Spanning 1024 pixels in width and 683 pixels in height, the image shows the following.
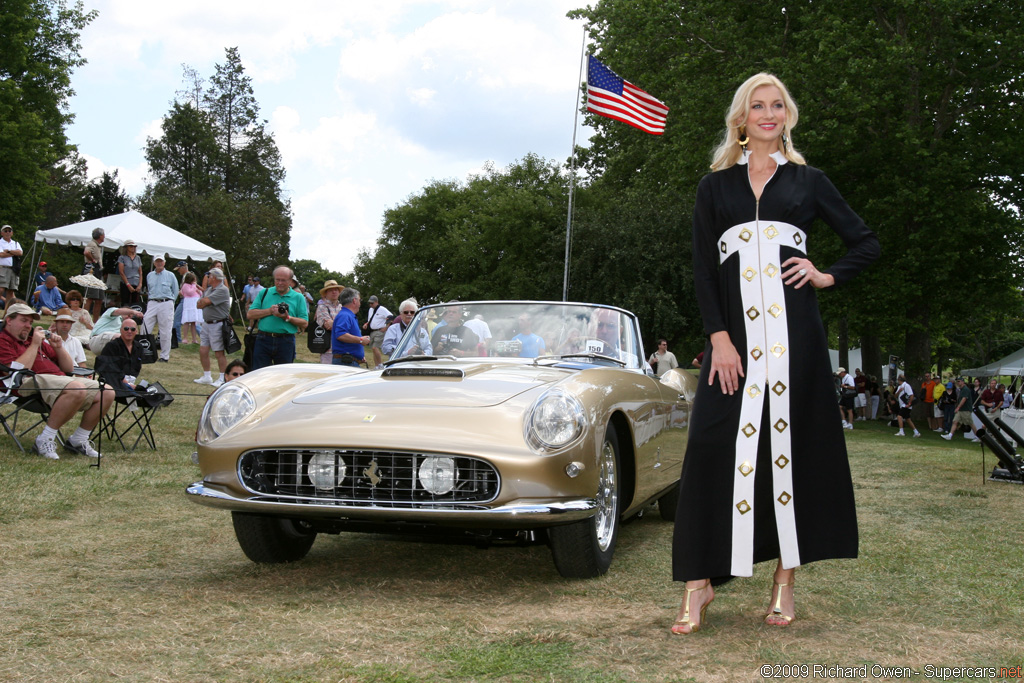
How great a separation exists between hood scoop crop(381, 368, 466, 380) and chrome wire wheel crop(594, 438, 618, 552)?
2.85 feet

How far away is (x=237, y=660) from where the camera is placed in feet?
10.9

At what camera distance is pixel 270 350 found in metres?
10.4

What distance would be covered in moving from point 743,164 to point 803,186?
0.25m

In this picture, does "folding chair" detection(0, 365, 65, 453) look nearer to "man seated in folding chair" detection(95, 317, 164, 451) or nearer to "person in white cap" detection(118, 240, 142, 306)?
"man seated in folding chair" detection(95, 317, 164, 451)

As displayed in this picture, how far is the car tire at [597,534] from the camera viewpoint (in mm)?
4609

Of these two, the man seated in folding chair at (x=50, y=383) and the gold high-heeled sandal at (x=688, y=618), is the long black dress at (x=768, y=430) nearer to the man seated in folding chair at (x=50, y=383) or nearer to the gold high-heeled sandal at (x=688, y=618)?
the gold high-heeled sandal at (x=688, y=618)

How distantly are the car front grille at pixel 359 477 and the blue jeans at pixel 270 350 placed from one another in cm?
598

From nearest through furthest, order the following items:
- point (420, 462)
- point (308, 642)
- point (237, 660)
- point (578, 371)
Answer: point (237, 660) < point (308, 642) < point (420, 462) < point (578, 371)

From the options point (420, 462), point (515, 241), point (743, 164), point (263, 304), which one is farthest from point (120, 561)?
point (515, 241)

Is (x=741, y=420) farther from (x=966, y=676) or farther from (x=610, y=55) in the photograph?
(x=610, y=55)

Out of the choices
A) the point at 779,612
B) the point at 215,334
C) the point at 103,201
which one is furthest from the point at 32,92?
the point at 779,612

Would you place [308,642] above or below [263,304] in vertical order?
below

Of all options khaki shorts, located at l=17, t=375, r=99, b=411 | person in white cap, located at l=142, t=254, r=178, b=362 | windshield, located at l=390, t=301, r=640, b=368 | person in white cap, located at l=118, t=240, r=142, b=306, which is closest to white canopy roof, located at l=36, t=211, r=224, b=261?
person in white cap, located at l=118, t=240, r=142, b=306

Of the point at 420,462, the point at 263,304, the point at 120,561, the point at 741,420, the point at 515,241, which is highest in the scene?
the point at 515,241
